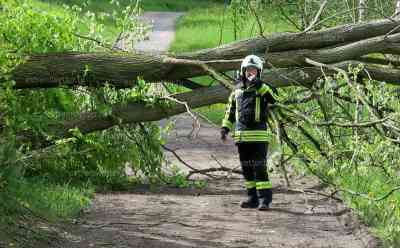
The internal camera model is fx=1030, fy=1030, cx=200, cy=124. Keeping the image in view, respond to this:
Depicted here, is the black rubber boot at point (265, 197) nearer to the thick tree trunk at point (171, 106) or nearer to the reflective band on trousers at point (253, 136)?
the reflective band on trousers at point (253, 136)

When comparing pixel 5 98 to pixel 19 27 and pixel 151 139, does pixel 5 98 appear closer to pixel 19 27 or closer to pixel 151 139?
pixel 19 27

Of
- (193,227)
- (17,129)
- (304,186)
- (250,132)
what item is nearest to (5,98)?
(17,129)

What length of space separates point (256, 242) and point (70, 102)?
134 inches

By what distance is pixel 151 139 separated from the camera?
1145 cm

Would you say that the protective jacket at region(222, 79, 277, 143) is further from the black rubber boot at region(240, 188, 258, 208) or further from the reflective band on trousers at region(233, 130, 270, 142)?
the black rubber boot at region(240, 188, 258, 208)

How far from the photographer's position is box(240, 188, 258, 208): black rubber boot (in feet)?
34.3

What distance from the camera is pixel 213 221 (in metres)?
9.59

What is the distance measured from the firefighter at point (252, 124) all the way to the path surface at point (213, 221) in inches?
8.9

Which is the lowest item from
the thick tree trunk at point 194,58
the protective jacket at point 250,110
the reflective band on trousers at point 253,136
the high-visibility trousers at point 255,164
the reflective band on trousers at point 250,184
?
the reflective band on trousers at point 250,184

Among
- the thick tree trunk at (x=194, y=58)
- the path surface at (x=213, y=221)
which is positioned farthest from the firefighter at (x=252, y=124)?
the thick tree trunk at (x=194, y=58)

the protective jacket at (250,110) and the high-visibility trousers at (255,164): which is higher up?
the protective jacket at (250,110)

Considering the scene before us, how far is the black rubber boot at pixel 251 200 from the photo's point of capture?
1045 centimetres

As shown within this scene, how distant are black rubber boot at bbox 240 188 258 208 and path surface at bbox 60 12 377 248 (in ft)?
0.30

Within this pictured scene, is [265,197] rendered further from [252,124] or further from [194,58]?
[194,58]
